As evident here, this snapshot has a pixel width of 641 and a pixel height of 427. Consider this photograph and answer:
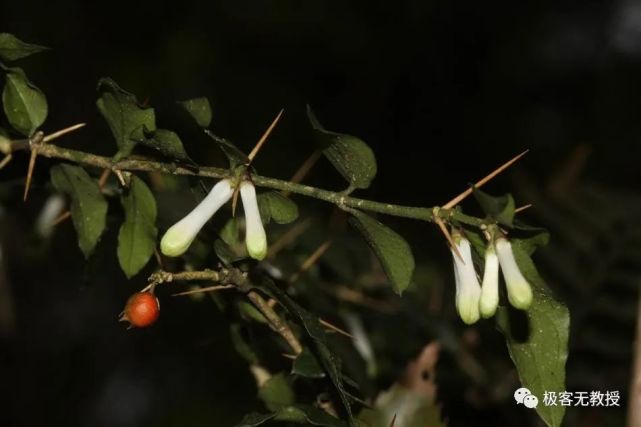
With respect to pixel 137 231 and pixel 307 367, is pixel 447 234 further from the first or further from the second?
pixel 137 231

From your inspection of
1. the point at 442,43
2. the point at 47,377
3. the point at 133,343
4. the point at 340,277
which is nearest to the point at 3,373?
the point at 47,377

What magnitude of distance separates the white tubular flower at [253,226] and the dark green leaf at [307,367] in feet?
0.39

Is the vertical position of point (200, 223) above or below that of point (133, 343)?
above

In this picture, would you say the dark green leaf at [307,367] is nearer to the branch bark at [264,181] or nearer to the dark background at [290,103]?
the branch bark at [264,181]

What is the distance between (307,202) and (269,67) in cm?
116

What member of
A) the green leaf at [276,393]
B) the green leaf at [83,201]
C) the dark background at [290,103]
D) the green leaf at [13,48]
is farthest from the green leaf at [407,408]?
the dark background at [290,103]

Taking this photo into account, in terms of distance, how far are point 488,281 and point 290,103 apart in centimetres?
250

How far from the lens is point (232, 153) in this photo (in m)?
0.78

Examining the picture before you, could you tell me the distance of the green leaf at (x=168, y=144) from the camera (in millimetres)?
786

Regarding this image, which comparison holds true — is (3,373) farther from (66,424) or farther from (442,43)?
(442,43)

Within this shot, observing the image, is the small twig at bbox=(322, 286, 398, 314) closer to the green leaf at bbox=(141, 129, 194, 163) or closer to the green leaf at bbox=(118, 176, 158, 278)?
the green leaf at bbox=(118, 176, 158, 278)

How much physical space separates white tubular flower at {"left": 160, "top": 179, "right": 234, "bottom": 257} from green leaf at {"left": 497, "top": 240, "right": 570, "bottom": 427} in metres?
0.22

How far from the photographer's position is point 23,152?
100cm

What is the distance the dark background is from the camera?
2.58 m
